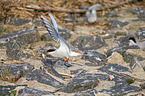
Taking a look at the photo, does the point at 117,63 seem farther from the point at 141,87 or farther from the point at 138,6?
the point at 138,6

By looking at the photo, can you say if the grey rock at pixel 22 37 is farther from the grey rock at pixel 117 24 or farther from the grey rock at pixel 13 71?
the grey rock at pixel 117 24

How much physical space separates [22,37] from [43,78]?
1460mm

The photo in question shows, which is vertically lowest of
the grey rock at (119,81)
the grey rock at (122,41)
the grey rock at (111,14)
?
the grey rock at (119,81)

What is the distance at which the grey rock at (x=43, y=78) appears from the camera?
302 cm

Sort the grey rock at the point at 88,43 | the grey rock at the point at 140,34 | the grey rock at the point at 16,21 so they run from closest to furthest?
the grey rock at the point at 88,43 → the grey rock at the point at 140,34 → the grey rock at the point at 16,21

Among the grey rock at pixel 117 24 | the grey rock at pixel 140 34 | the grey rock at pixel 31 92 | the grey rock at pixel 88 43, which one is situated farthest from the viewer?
the grey rock at pixel 117 24

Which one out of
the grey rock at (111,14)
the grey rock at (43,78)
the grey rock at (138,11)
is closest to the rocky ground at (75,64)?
the grey rock at (43,78)

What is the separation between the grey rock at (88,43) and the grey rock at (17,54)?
111 cm

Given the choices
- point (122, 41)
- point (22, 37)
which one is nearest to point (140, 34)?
point (122, 41)

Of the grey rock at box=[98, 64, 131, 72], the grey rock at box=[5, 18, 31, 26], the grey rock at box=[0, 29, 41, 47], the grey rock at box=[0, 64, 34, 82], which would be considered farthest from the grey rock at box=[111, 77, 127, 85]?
the grey rock at box=[5, 18, 31, 26]

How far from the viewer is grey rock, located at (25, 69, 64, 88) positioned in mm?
3018

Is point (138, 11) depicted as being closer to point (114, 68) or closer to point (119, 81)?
point (114, 68)

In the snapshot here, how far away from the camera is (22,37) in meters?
4.28

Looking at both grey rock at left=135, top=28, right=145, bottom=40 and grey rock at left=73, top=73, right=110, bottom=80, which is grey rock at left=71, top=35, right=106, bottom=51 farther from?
grey rock at left=73, top=73, right=110, bottom=80
